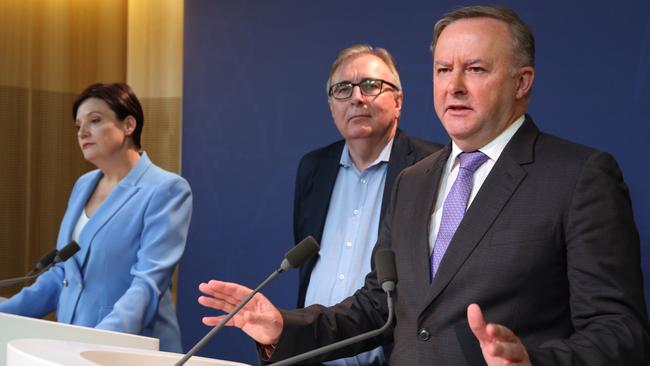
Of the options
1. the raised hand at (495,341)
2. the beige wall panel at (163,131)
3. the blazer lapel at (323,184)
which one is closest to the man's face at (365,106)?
the blazer lapel at (323,184)

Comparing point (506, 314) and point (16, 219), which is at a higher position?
point (506, 314)

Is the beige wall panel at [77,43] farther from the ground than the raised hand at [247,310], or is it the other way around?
the beige wall panel at [77,43]

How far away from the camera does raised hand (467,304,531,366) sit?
1.55 meters

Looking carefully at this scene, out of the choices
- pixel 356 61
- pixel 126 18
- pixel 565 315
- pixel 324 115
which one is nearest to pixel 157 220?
pixel 356 61

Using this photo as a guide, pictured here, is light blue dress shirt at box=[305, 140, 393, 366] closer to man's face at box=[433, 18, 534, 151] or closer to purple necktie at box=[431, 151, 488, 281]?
purple necktie at box=[431, 151, 488, 281]

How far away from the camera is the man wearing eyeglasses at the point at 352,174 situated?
3018mm

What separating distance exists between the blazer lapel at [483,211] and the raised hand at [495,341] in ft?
1.19

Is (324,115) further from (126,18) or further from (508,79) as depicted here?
(508,79)

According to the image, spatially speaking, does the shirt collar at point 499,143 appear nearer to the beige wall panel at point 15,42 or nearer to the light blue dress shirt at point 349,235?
the light blue dress shirt at point 349,235

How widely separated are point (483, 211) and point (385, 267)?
0.27m

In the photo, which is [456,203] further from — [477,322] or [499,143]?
[477,322]

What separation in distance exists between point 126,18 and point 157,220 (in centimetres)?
297

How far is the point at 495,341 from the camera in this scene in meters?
1.56

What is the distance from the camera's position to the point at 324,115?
4.73m
